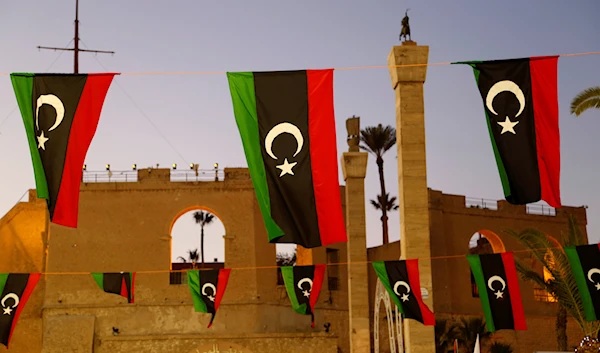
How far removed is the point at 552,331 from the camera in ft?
118

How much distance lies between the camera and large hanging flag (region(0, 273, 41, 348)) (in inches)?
835

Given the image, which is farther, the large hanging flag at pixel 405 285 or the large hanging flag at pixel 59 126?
the large hanging flag at pixel 405 285

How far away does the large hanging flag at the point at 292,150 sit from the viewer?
13.6 metres

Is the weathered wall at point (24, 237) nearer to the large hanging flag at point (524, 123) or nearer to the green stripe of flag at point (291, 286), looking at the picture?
the green stripe of flag at point (291, 286)

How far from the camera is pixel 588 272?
1733cm

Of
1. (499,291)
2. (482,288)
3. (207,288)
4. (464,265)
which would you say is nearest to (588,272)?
(499,291)

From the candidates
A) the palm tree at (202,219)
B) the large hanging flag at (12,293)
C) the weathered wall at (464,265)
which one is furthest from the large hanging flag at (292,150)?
the palm tree at (202,219)

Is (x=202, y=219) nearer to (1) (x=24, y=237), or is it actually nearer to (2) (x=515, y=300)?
(1) (x=24, y=237)

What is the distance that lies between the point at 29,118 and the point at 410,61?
7604 millimetres

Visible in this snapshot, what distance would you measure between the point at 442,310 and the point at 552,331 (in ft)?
17.1

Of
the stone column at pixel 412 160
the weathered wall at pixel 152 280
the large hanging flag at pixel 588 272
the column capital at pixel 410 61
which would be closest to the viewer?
the stone column at pixel 412 160

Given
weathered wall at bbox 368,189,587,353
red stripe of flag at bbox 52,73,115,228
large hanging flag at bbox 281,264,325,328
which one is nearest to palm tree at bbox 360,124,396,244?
weathered wall at bbox 368,189,587,353

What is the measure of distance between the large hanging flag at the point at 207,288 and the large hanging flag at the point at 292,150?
430 inches

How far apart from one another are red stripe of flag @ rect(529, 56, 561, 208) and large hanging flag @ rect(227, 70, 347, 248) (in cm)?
343
